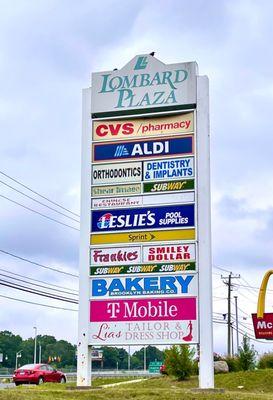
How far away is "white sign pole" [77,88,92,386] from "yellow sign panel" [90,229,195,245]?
14.4 inches

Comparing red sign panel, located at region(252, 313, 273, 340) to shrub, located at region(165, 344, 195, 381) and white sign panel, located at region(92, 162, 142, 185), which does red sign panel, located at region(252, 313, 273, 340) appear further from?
white sign panel, located at region(92, 162, 142, 185)

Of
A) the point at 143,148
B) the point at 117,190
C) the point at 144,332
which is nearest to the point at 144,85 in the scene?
the point at 143,148

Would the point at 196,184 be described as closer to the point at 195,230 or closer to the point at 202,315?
the point at 195,230

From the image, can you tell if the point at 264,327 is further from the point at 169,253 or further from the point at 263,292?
the point at 169,253

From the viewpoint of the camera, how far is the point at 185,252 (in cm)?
1886

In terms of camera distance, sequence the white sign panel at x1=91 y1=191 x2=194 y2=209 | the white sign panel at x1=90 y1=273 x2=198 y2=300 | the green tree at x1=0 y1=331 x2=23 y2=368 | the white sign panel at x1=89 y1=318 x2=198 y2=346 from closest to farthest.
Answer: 1. the white sign panel at x1=89 y1=318 x2=198 y2=346
2. the white sign panel at x1=90 y1=273 x2=198 y2=300
3. the white sign panel at x1=91 y1=191 x2=194 y2=209
4. the green tree at x1=0 y1=331 x2=23 y2=368

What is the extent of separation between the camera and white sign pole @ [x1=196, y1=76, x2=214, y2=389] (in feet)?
59.9

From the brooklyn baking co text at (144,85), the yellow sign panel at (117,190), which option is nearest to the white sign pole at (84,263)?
the yellow sign panel at (117,190)

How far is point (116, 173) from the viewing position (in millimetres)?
19953

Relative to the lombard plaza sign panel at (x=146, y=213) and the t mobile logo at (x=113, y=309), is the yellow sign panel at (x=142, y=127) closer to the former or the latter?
the lombard plaza sign panel at (x=146, y=213)

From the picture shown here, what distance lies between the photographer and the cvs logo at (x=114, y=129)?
20.2 metres

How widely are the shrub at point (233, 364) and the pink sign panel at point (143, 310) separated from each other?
50.0 ft

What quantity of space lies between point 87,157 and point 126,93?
2.11 meters

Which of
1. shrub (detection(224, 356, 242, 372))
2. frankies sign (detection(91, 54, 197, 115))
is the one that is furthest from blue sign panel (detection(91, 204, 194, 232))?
shrub (detection(224, 356, 242, 372))
